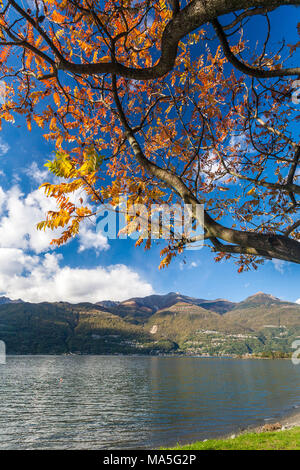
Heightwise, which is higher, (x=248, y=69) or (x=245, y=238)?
(x=248, y=69)

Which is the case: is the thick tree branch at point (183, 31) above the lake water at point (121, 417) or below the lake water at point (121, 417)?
above

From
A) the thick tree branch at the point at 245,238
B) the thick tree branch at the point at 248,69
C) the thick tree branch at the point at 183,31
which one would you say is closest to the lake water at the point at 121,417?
the thick tree branch at the point at 245,238

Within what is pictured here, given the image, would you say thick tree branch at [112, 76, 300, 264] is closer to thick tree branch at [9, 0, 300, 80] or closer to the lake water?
thick tree branch at [9, 0, 300, 80]

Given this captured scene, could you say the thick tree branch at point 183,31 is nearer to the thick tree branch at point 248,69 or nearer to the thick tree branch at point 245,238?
the thick tree branch at point 248,69

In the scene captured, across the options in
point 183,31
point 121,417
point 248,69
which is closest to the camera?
point 183,31

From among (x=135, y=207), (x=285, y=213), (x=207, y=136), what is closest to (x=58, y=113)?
(x=135, y=207)

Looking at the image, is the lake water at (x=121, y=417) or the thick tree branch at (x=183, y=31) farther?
the lake water at (x=121, y=417)

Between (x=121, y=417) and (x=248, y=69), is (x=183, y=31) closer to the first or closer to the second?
(x=248, y=69)

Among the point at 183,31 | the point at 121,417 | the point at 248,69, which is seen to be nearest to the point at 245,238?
the point at 248,69

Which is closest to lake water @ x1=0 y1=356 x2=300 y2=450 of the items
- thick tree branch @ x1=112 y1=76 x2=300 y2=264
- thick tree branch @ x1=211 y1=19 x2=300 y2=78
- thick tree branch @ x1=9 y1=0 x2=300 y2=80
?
thick tree branch @ x1=112 y1=76 x2=300 y2=264

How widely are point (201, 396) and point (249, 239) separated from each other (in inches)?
2129

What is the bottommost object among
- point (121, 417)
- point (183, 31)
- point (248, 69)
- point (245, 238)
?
point (121, 417)

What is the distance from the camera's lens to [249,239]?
371 centimetres
